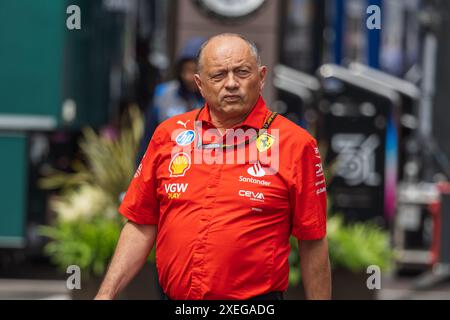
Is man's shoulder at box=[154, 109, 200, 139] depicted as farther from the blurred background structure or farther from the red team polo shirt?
the blurred background structure

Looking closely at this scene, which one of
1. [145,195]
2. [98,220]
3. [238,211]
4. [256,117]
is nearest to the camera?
[238,211]

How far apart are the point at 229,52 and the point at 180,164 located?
426 mm

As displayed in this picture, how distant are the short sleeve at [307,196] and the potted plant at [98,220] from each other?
4593 millimetres

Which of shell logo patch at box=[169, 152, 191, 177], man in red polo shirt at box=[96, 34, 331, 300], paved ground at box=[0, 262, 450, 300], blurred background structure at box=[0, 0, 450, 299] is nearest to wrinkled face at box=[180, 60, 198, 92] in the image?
blurred background structure at box=[0, 0, 450, 299]

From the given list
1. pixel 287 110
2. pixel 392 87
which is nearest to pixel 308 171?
pixel 392 87

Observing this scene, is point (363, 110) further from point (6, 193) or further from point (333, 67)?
point (6, 193)

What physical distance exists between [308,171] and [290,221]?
20cm

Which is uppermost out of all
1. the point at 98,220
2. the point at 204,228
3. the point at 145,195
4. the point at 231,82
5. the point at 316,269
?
the point at 231,82

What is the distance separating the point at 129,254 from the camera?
5.09m

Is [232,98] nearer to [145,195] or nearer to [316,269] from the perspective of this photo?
[145,195]

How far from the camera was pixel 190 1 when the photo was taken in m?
11.1

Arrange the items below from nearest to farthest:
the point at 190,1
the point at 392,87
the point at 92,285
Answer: the point at 92,285 < the point at 190,1 < the point at 392,87

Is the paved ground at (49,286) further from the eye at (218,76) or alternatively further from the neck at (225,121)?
the eye at (218,76)

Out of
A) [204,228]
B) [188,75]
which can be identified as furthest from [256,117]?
[188,75]
